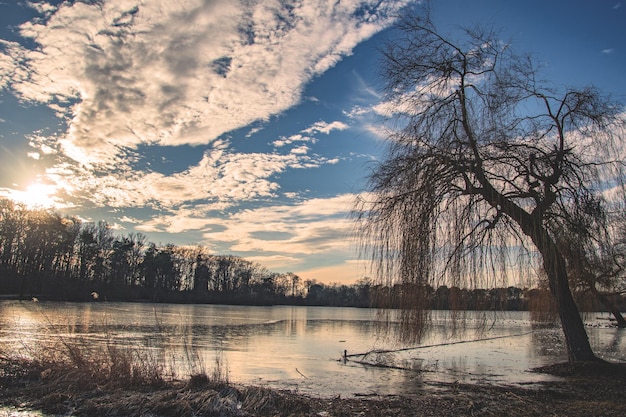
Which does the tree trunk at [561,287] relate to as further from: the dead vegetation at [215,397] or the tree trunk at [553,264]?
the dead vegetation at [215,397]

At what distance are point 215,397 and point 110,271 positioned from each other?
244 ft

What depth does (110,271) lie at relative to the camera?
2911 inches

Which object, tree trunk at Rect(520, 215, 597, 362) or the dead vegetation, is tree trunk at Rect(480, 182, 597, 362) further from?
the dead vegetation

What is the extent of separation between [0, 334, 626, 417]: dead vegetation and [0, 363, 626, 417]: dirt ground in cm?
2

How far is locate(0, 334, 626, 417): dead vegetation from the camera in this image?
6.97 meters

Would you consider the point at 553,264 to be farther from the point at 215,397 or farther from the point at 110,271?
the point at 110,271

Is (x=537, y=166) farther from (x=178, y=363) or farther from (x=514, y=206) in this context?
(x=178, y=363)

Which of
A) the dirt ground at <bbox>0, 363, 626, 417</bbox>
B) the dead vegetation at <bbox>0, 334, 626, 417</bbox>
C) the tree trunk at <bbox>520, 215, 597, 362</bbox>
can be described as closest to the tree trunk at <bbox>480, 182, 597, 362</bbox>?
the tree trunk at <bbox>520, 215, 597, 362</bbox>

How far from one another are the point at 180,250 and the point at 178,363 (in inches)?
3307

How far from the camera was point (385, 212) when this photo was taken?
8.95 meters


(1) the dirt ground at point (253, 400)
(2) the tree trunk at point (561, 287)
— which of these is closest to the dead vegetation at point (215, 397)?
(1) the dirt ground at point (253, 400)

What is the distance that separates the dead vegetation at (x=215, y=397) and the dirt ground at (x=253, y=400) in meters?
0.02

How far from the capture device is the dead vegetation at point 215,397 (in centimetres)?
697

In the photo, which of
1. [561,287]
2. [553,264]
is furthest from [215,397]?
[561,287]
